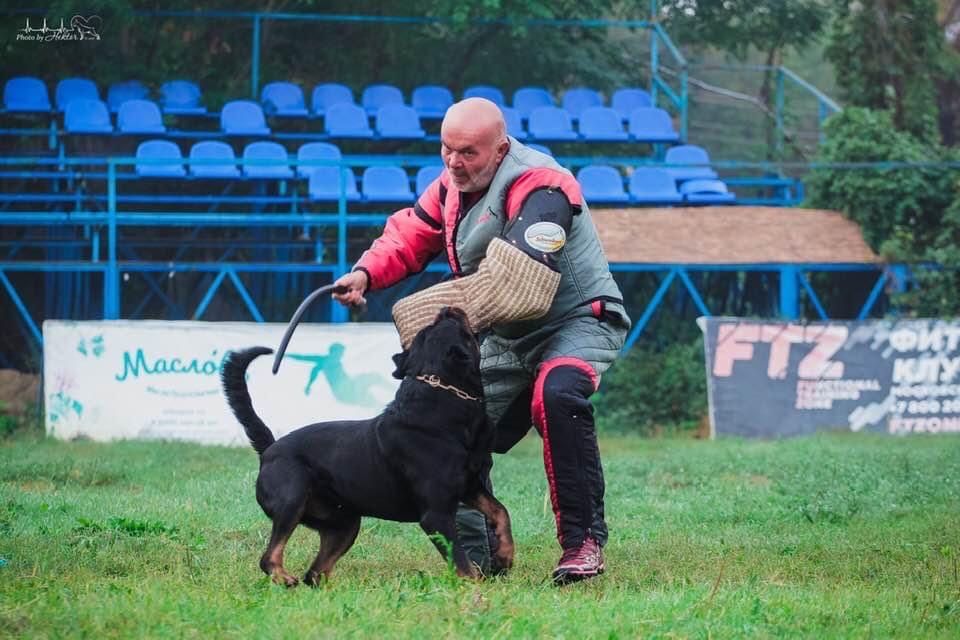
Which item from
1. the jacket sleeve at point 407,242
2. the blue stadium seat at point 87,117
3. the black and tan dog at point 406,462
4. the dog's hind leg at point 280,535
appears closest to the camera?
the black and tan dog at point 406,462

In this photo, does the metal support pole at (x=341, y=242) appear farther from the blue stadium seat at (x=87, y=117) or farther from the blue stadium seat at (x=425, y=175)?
the blue stadium seat at (x=87, y=117)

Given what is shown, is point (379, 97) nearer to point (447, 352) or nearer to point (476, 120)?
point (476, 120)

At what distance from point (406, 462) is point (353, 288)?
2.79 feet

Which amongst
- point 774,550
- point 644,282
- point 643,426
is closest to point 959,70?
point 644,282

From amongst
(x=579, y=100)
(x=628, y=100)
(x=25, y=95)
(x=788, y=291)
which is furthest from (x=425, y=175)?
(x=25, y=95)

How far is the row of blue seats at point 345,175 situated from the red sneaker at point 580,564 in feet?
36.4

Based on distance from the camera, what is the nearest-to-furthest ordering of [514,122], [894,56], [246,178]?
1. [246,178]
2. [514,122]
3. [894,56]

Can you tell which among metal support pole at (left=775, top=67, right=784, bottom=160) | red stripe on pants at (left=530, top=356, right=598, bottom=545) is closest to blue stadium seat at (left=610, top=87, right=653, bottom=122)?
metal support pole at (left=775, top=67, right=784, bottom=160)

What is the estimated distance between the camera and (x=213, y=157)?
661 inches

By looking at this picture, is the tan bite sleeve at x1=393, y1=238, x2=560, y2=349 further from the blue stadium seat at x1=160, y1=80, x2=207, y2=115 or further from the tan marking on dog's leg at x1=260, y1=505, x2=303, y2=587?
the blue stadium seat at x1=160, y1=80, x2=207, y2=115

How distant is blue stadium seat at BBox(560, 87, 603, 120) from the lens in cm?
2045

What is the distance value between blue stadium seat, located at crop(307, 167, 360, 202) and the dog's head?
11607 millimetres

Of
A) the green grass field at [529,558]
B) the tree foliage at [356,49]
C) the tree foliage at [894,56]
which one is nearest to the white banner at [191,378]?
the green grass field at [529,558]

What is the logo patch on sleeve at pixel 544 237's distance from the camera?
532 cm
